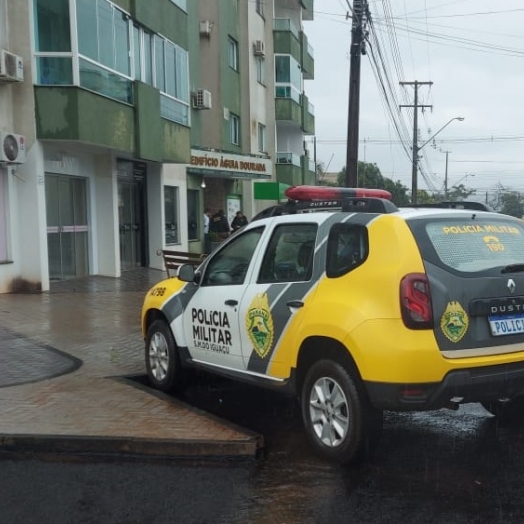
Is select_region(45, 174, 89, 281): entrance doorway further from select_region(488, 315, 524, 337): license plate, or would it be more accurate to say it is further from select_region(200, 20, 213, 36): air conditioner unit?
select_region(488, 315, 524, 337): license plate

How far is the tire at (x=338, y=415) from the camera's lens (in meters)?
4.53

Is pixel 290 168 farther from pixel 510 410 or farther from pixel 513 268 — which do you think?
pixel 513 268

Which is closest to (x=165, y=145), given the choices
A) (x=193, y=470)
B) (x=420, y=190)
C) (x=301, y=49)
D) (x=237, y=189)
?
(x=237, y=189)

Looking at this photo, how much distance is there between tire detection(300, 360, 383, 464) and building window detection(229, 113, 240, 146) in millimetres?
24523

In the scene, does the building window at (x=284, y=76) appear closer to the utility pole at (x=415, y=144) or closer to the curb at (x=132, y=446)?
the utility pole at (x=415, y=144)

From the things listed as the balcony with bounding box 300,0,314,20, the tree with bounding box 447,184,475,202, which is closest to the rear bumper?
the balcony with bounding box 300,0,314,20

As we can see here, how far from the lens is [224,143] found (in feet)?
89.7

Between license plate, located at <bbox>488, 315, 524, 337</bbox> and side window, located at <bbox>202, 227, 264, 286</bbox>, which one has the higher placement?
side window, located at <bbox>202, 227, 264, 286</bbox>

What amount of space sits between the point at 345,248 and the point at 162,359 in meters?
2.57

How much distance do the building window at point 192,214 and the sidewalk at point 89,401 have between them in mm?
13198

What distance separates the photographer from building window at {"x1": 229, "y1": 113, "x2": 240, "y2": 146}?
28.6 metres

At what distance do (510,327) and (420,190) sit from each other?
100140mm

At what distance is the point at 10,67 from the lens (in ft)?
43.1

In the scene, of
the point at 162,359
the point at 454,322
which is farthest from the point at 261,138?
the point at 454,322
